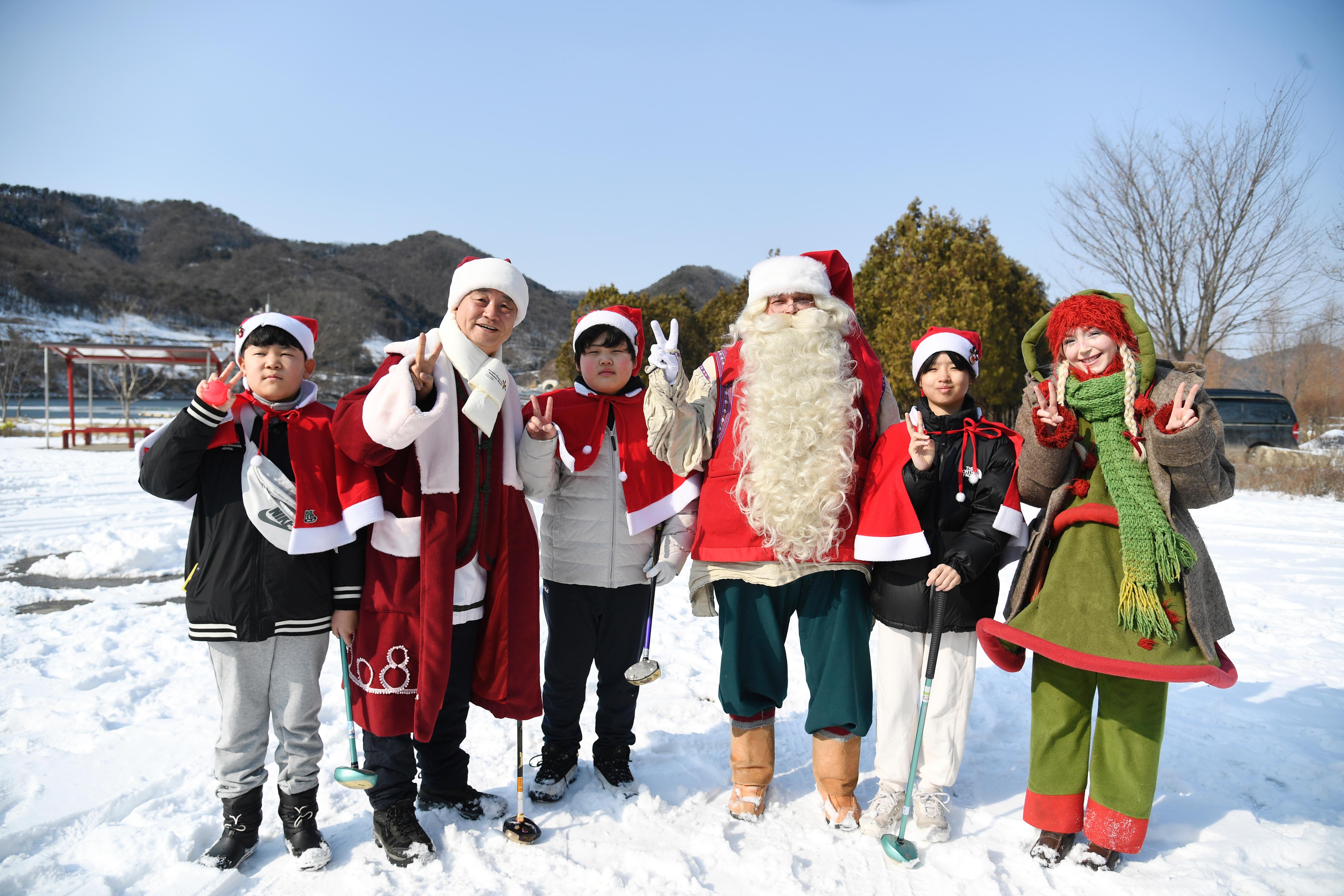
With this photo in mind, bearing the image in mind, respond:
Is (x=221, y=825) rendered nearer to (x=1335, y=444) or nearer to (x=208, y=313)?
(x=1335, y=444)

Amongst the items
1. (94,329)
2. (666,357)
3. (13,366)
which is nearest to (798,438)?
(666,357)

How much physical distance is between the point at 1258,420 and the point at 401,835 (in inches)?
713

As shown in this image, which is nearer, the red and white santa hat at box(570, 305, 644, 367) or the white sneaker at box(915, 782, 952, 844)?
the white sneaker at box(915, 782, 952, 844)

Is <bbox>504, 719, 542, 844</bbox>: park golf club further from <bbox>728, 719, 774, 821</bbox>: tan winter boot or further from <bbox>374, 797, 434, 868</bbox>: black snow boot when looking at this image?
<bbox>728, 719, 774, 821</bbox>: tan winter boot

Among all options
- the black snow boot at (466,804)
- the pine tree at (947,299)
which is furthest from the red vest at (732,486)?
the pine tree at (947,299)

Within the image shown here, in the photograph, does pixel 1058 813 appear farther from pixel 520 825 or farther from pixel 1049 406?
pixel 520 825

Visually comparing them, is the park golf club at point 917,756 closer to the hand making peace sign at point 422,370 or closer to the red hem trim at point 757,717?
the red hem trim at point 757,717

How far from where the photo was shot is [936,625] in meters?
2.63

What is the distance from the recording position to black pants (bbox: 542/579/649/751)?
2.99 meters

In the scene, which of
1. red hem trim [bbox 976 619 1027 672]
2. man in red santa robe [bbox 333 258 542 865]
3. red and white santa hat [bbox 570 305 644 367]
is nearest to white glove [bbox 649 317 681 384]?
red and white santa hat [bbox 570 305 644 367]

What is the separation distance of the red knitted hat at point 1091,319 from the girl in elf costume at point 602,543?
1435 mm

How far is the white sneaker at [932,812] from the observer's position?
2684 millimetres

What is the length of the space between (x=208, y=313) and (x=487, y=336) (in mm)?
132499

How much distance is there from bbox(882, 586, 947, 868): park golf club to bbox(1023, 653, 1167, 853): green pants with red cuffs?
1.11ft
